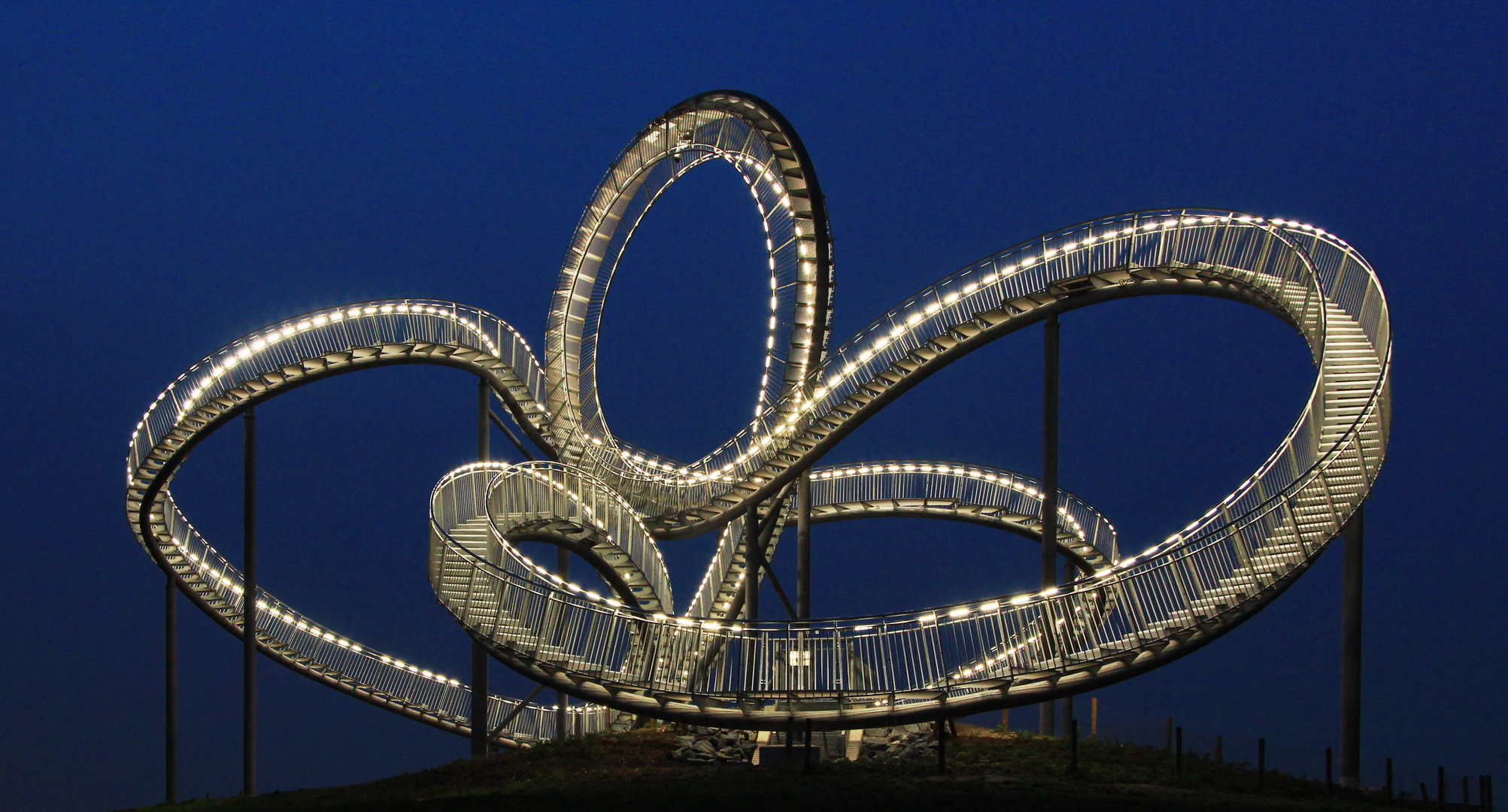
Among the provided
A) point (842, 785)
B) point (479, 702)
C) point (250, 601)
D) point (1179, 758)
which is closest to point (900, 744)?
point (1179, 758)

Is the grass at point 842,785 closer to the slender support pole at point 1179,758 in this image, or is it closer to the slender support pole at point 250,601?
the slender support pole at point 1179,758

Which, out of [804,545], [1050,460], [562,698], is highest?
[1050,460]

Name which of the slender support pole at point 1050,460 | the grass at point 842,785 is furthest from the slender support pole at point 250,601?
the slender support pole at point 1050,460

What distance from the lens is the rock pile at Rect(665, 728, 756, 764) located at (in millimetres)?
20594

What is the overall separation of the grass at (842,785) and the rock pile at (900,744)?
46 cm

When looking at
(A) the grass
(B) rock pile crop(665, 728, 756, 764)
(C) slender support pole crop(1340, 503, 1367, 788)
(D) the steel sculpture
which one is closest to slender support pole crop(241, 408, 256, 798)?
(D) the steel sculpture

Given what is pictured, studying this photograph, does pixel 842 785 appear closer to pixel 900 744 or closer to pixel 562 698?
pixel 900 744

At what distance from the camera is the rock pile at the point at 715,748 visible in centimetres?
2059

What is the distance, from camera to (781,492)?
85.6 ft

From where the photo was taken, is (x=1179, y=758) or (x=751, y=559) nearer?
(x=1179, y=758)

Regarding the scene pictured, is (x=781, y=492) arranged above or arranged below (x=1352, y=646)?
above

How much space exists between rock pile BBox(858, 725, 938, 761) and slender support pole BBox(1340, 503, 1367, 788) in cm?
543

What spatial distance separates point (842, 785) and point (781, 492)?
32.9ft

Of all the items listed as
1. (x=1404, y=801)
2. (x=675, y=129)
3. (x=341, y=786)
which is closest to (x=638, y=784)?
(x=341, y=786)
